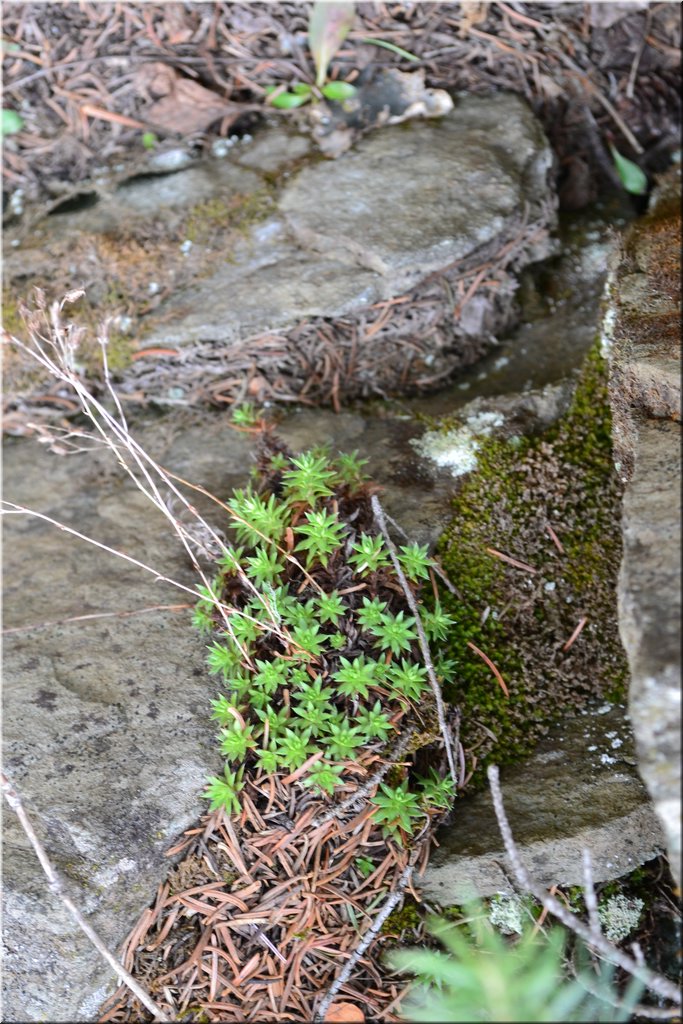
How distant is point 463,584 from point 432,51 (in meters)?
3.34

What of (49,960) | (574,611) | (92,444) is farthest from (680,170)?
(49,960)

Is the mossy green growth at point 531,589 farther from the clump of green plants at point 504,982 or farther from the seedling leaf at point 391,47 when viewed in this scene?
the seedling leaf at point 391,47

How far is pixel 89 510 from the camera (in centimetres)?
427

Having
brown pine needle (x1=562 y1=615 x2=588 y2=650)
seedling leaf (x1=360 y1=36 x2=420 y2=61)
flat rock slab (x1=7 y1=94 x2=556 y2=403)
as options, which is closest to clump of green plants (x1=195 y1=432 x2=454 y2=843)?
brown pine needle (x1=562 y1=615 x2=588 y2=650)

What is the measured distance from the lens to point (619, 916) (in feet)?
10.3

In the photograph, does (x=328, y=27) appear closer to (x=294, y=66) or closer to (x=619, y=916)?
(x=294, y=66)

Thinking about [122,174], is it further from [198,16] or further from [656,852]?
[656,852]

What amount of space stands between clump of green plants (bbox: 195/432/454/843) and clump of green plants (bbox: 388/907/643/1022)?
1.59 ft

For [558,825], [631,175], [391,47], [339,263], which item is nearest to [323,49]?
[391,47]

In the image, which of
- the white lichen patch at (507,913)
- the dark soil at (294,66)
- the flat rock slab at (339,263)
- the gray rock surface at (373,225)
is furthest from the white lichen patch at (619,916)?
the dark soil at (294,66)

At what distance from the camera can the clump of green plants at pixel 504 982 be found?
2004mm

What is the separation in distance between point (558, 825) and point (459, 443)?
69.5 inches

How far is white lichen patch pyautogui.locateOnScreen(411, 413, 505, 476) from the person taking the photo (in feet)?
12.9

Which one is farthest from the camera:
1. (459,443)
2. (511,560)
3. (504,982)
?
(459,443)
